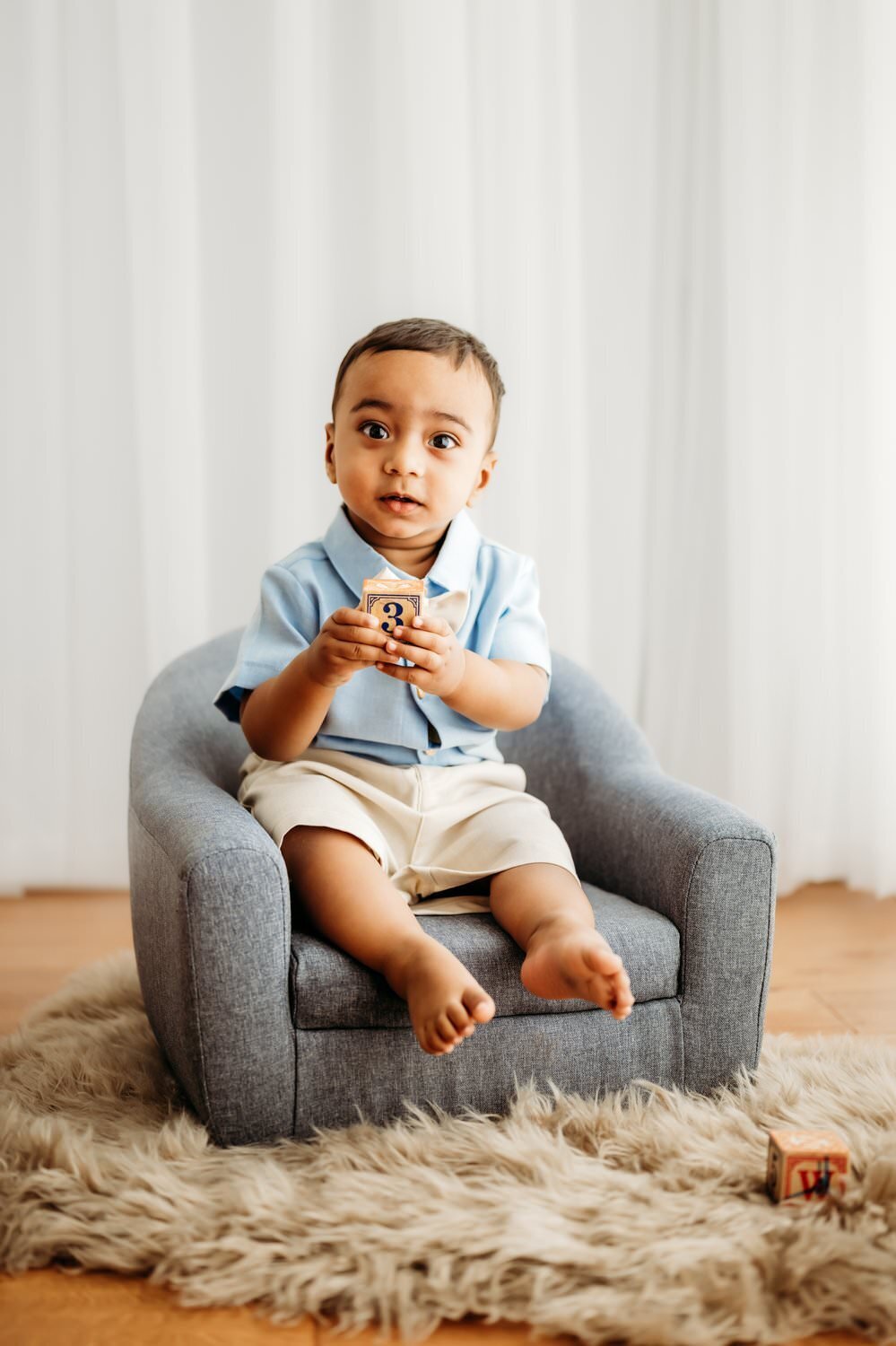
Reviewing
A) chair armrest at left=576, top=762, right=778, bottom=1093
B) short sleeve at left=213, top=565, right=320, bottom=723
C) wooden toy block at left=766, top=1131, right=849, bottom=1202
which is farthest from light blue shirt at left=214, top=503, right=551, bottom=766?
wooden toy block at left=766, top=1131, right=849, bottom=1202

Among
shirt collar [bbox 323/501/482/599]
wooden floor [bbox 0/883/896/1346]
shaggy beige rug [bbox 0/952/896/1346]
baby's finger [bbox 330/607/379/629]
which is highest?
shirt collar [bbox 323/501/482/599]

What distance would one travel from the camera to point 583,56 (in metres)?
2.77

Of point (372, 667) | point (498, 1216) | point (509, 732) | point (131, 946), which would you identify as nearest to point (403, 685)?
point (372, 667)

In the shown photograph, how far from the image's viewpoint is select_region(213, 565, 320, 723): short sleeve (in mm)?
1727

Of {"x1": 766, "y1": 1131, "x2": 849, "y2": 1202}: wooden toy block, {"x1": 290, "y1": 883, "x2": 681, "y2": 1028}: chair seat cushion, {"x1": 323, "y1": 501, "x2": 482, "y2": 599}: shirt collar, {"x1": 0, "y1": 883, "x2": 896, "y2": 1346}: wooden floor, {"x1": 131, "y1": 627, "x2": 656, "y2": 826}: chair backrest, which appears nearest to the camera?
{"x1": 0, "y1": 883, "x2": 896, "y2": 1346}: wooden floor

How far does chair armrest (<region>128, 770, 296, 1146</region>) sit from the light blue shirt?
0.29 metres

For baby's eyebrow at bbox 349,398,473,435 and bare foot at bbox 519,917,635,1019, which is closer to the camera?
bare foot at bbox 519,917,635,1019

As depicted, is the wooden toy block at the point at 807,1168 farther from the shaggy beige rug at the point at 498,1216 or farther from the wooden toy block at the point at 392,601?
the wooden toy block at the point at 392,601

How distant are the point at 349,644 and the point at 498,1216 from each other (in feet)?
2.14

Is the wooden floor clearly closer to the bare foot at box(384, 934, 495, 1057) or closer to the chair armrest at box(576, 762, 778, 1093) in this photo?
the bare foot at box(384, 934, 495, 1057)

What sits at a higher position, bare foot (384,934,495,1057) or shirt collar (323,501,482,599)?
shirt collar (323,501,482,599)

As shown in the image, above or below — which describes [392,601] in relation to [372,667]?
above

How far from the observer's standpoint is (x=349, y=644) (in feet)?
4.97

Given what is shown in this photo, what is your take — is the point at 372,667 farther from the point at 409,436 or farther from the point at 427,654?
the point at 409,436
